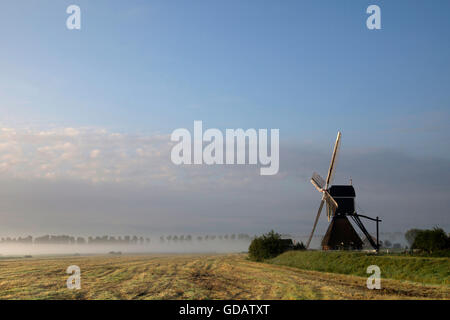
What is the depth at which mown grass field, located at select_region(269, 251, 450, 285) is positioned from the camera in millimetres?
38062

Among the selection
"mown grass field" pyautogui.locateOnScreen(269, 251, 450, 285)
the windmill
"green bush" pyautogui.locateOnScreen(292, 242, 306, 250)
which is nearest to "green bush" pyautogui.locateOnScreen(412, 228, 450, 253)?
"mown grass field" pyautogui.locateOnScreen(269, 251, 450, 285)

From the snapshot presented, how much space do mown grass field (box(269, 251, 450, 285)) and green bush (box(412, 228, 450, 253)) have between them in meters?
6.94

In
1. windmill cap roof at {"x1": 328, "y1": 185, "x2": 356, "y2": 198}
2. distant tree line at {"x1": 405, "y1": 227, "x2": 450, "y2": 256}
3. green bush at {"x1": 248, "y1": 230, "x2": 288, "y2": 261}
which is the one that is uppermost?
windmill cap roof at {"x1": 328, "y1": 185, "x2": 356, "y2": 198}

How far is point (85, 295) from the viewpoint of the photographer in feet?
98.4

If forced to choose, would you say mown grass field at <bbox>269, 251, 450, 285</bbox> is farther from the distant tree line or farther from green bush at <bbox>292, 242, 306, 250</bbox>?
green bush at <bbox>292, 242, 306, 250</bbox>

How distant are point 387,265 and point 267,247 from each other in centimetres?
4237

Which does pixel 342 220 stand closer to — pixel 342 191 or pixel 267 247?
pixel 342 191

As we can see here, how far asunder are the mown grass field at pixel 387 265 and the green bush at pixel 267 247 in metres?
17.3

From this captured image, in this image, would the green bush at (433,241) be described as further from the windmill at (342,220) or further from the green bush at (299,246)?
the green bush at (299,246)

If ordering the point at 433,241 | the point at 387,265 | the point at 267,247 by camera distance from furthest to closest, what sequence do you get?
the point at 267,247, the point at 433,241, the point at 387,265

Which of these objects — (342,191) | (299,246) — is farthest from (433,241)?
(299,246)

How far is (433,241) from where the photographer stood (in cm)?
5459

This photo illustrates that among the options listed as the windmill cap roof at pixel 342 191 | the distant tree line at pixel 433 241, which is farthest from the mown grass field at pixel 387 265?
the windmill cap roof at pixel 342 191
